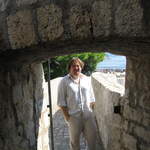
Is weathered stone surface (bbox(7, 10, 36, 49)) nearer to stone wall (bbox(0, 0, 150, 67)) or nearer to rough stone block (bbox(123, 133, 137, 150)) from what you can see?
stone wall (bbox(0, 0, 150, 67))

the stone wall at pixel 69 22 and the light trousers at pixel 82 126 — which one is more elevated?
the stone wall at pixel 69 22

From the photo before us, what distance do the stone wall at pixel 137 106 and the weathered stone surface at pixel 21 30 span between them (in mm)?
1191

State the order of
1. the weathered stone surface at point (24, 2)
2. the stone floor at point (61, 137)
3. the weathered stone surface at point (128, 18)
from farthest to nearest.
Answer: the stone floor at point (61, 137) → the weathered stone surface at point (24, 2) → the weathered stone surface at point (128, 18)

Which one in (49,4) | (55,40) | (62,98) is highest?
(49,4)

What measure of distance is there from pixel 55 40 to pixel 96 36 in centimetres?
28

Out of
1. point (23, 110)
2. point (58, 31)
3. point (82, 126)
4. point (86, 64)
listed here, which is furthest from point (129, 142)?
point (86, 64)

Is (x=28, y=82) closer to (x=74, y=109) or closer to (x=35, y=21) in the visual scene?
(x=74, y=109)

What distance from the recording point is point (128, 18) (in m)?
1.45

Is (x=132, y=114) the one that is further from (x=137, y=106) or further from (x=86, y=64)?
(x=86, y=64)

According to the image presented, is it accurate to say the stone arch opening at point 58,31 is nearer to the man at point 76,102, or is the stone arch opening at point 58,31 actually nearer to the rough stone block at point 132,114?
the rough stone block at point 132,114

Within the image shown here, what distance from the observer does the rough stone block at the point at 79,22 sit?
156 centimetres

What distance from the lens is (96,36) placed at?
5.11 ft

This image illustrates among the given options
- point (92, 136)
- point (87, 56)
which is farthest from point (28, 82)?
point (87, 56)

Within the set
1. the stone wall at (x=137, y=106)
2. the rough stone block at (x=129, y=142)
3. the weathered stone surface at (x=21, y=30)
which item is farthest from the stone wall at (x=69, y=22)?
the rough stone block at (x=129, y=142)
